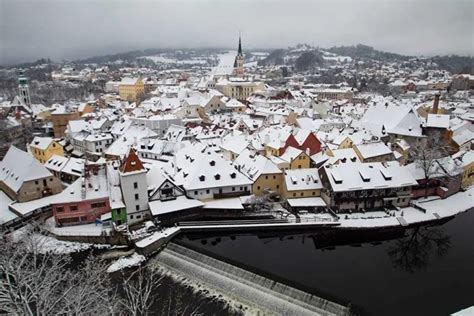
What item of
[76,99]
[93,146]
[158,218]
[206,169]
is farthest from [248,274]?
[76,99]

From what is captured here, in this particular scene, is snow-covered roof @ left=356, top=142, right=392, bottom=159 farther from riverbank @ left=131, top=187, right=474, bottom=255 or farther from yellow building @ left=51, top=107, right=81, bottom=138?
yellow building @ left=51, top=107, right=81, bottom=138

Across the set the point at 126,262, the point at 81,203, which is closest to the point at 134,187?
the point at 81,203

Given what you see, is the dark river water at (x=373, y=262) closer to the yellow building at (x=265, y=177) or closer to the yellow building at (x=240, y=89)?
the yellow building at (x=265, y=177)

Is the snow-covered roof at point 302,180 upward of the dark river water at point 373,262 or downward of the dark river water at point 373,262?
upward

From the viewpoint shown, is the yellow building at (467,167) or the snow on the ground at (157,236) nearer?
the snow on the ground at (157,236)

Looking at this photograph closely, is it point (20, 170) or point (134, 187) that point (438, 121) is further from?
point (20, 170)

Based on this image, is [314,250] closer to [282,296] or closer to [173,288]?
[282,296]

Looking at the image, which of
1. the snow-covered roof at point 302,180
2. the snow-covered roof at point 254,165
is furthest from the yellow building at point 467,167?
the snow-covered roof at point 254,165
